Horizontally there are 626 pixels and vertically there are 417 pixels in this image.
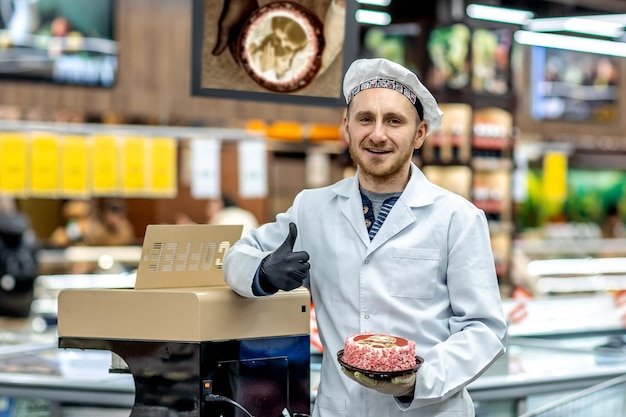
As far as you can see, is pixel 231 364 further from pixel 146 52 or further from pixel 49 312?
pixel 146 52

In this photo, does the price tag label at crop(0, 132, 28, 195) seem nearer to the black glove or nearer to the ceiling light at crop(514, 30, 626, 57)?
the ceiling light at crop(514, 30, 626, 57)

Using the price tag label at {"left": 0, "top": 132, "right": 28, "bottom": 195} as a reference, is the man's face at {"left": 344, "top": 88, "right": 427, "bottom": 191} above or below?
above

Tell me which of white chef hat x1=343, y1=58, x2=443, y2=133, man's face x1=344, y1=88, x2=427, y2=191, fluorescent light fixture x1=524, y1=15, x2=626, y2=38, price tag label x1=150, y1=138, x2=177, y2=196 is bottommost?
price tag label x1=150, y1=138, x2=177, y2=196

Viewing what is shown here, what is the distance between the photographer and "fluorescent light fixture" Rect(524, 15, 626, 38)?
6.43 metres

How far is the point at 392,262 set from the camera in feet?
7.66

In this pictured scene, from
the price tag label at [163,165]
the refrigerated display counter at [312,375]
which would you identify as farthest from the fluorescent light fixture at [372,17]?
the price tag label at [163,165]

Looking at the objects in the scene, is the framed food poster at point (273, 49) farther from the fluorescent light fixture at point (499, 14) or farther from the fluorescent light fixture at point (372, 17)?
the fluorescent light fixture at point (499, 14)

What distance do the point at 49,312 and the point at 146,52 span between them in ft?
9.52

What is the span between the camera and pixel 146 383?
2.45 meters

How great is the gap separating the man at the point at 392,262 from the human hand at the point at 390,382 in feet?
0.36

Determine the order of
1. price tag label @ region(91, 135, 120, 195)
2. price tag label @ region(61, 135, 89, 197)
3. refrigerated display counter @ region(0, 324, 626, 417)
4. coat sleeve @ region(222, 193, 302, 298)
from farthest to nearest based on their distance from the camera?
1. price tag label @ region(91, 135, 120, 195)
2. price tag label @ region(61, 135, 89, 197)
3. refrigerated display counter @ region(0, 324, 626, 417)
4. coat sleeve @ region(222, 193, 302, 298)

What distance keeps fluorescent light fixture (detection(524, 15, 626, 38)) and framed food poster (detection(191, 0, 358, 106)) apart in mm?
3412

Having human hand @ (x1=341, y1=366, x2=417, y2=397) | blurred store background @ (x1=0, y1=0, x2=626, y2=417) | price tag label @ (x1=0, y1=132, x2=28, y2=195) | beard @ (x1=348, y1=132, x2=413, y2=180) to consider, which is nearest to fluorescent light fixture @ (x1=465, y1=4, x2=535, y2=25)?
blurred store background @ (x1=0, y1=0, x2=626, y2=417)

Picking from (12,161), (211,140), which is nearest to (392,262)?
(12,161)
